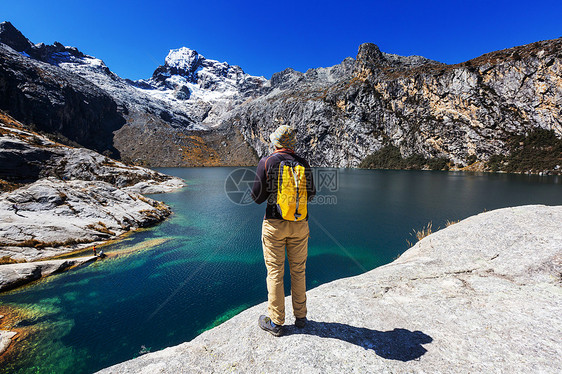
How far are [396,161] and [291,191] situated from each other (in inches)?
5938

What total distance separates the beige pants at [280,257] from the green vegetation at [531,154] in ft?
422

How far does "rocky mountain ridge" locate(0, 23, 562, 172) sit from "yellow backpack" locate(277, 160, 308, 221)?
437ft

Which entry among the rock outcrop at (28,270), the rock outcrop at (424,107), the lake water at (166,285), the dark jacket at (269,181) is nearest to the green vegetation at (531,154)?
the rock outcrop at (424,107)

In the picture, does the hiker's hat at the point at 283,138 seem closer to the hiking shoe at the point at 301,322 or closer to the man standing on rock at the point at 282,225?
the man standing on rock at the point at 282,225

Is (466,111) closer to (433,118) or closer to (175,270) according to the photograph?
(433,118)

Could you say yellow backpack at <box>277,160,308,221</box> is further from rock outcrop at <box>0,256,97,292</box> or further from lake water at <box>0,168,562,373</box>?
rock outcrop at <box>0,256,97,292</box>

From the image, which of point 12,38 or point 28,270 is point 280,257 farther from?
point 12,38

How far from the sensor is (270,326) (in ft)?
15.2

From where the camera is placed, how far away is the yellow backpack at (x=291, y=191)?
431cm

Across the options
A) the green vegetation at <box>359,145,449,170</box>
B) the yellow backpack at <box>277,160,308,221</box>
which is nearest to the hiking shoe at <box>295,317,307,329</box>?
the yellow backpack at <box>277,160,308,221</box>

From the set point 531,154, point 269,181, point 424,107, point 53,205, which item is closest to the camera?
point 269,181

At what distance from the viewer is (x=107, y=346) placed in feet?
29.5

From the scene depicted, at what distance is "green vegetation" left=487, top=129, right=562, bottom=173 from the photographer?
9091 cm

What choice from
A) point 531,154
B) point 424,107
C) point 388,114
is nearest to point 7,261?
point 531,154
